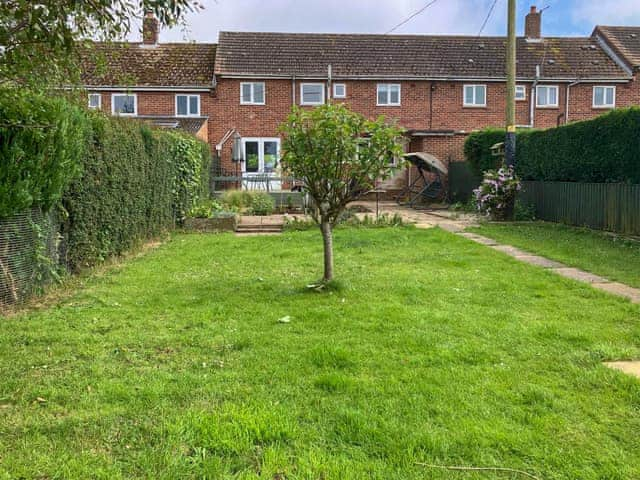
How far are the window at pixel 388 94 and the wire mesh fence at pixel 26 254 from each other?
22275 millimetres

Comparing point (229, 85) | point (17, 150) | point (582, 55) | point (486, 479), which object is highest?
point (582, 55)

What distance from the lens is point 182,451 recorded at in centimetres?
292

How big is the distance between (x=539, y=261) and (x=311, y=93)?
65.4 feet

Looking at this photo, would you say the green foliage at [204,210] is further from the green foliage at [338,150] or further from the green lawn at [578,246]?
the green foliage at [338,150]

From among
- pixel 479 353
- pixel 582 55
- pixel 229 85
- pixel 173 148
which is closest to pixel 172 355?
pixel 479 353

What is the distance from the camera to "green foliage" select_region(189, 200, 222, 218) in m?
14.4

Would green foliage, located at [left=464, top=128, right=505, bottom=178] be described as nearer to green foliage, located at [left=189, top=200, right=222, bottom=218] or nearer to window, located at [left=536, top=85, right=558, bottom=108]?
green foliage, located at [left=189, top=200, right=222, bottom=218]

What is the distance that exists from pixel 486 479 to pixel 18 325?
4.36m

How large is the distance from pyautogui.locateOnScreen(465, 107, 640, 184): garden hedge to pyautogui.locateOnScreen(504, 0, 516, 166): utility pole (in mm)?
747

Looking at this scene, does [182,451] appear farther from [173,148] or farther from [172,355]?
[173,148]

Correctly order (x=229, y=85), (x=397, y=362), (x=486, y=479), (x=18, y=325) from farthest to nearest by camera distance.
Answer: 1. (x=229, y=85)
2. (x=18, y=325)
3. (x=397, y=362)
4. (x=486, y=479)

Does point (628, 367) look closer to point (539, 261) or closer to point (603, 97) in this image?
point (539, 261)

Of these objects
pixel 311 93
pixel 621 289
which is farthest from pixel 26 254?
pixel 311 93

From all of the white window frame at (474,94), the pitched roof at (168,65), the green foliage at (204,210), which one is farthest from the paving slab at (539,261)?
the white window frame at (474,94)
